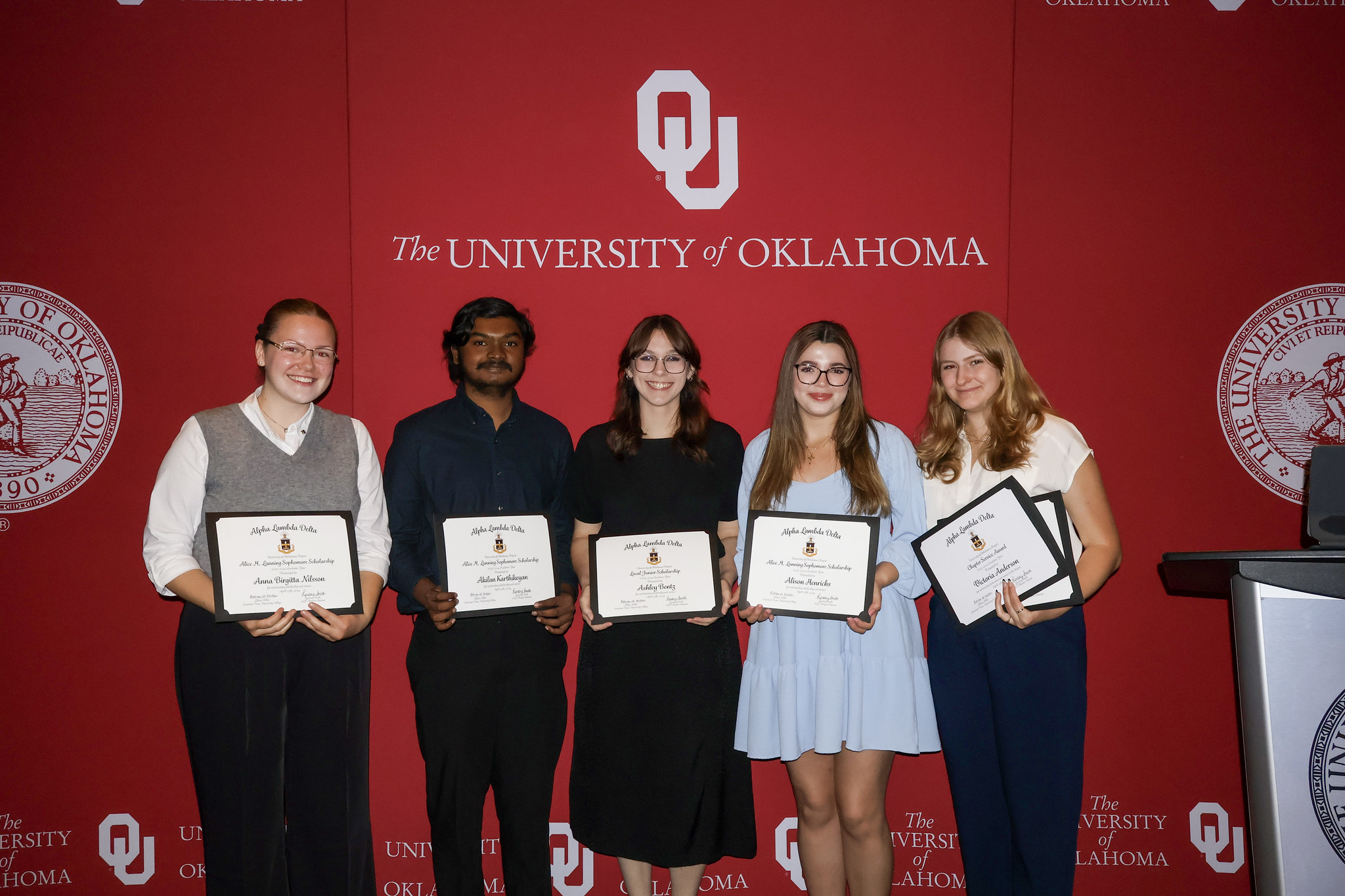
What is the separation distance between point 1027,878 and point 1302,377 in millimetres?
2363

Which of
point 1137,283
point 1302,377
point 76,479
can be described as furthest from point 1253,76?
point 76,479

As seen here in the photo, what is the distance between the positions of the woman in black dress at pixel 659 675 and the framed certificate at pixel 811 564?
0.62 ft

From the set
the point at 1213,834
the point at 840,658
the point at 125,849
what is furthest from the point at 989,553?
the point at 125,849

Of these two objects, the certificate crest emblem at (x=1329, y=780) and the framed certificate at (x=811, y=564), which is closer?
the certificate crest emblem at (x=1329, y=780)

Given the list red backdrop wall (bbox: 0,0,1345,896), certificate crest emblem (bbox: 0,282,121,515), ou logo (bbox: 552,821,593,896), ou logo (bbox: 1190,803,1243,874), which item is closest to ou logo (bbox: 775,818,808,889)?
red backdrop wall (bbox: 0,0,1345,896)

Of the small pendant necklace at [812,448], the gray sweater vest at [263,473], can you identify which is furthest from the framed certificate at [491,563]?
the small pendant necklace at [812,448]

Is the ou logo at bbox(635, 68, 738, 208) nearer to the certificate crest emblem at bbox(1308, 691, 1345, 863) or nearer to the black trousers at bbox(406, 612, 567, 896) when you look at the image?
the black trousers at bbox(406, 612, 567, 896)

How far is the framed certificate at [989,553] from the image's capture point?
2410 millimetres

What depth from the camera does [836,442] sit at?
108 inches

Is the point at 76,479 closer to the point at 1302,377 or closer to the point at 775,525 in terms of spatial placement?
the point at 775,525

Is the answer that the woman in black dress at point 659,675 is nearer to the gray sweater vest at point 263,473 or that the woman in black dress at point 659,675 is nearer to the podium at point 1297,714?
the gray sweater vest at point 263,473

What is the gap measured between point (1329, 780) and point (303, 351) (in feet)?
9.82

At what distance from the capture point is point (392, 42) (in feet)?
10.8

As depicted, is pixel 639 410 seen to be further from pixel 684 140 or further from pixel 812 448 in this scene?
pixel 684 140
